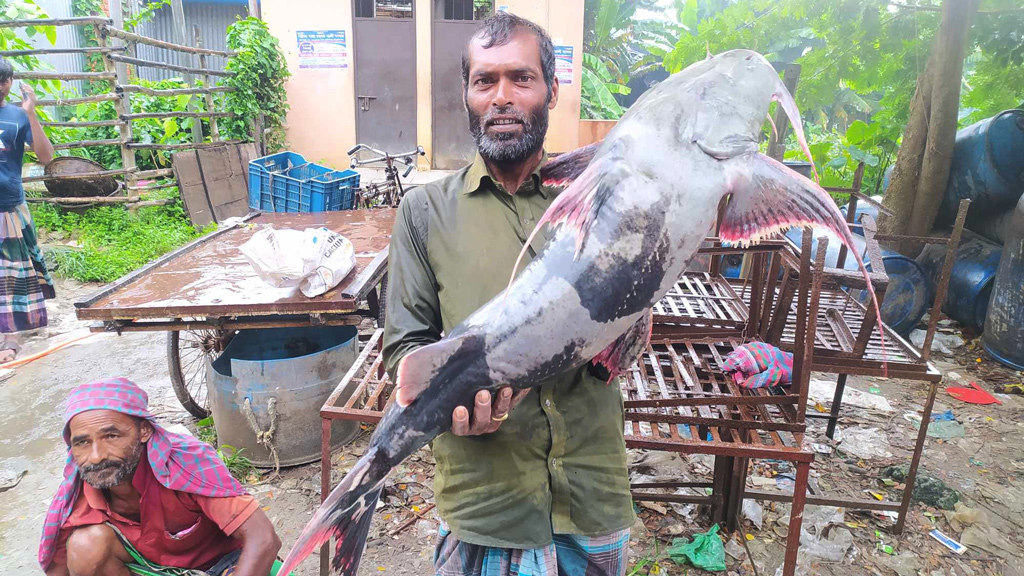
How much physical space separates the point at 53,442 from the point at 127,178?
5.20 meters

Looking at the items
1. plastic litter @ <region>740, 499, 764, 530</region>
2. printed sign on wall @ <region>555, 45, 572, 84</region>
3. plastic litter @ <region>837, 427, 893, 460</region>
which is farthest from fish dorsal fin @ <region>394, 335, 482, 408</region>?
printed sign on wall @ <region>555, 45, 572, 84</region>

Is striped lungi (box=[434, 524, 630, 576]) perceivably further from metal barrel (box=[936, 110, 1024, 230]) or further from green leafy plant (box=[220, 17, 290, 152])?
green leafy plant (box=[220, 17, 290, 152])

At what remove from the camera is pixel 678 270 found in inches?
55.2

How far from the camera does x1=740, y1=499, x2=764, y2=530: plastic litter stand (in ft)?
11.5

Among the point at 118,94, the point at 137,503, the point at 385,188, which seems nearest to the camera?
the point at 137,503

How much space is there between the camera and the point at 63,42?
1196 centimetres

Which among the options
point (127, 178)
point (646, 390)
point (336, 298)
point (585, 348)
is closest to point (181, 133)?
point (127, 178)

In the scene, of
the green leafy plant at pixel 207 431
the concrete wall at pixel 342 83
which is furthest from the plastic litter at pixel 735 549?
the concrete wall at pixel 342 83

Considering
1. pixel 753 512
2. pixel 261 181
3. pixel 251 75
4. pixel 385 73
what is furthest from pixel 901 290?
pixel 251 75

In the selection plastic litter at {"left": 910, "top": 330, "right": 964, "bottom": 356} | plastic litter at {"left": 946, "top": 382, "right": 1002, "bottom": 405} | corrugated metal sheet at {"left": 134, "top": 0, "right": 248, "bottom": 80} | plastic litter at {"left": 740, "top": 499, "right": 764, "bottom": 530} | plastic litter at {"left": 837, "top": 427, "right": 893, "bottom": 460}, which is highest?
corrugated metal sheet at {"left": 134, "top": 0, "right": 248, "bottom": 80}

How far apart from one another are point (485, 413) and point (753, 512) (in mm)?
2804

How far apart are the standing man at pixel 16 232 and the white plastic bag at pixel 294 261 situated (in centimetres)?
338

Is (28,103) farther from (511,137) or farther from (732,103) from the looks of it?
(732,103)

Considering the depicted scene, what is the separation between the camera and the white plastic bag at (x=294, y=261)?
350 cm
